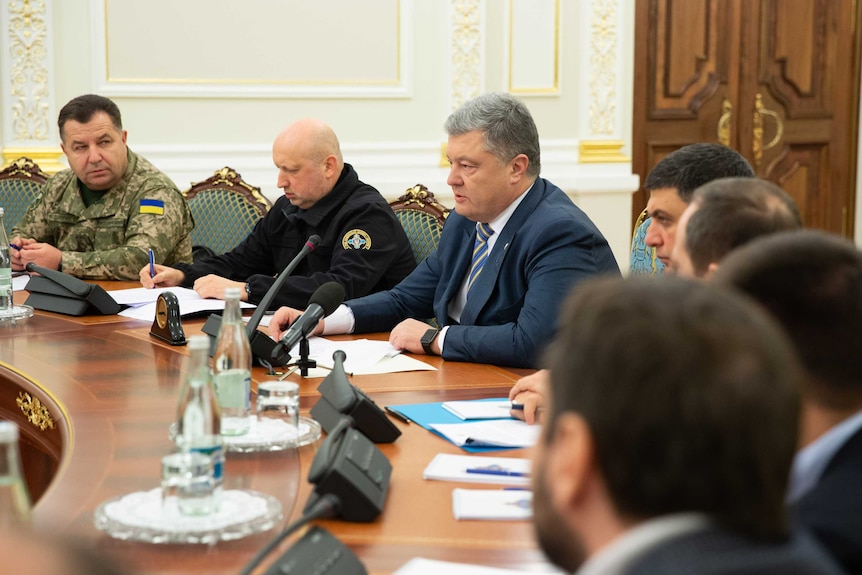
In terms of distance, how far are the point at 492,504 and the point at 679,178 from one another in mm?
1222

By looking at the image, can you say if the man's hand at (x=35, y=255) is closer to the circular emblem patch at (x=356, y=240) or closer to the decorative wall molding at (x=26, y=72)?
the circular emblem patch at (x=356, y=240)

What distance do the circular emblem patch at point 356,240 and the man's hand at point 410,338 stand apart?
0.88 metres

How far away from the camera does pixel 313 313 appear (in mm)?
2172

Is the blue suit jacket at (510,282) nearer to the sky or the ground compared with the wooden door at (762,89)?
nearer to the ground

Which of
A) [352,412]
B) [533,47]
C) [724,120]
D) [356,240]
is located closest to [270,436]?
[352,412]

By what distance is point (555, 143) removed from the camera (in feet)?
17.9

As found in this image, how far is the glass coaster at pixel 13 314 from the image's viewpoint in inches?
112

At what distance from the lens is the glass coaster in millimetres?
2854

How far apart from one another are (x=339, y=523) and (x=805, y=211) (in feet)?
18.3

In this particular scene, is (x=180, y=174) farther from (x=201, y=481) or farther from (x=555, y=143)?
(x=201, y=481)

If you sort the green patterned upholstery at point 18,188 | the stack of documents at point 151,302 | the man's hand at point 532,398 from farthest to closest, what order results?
the green patterned upholstery at point 18,188 < the stack of documents at point 151,302 < the man's hand at point 532,398

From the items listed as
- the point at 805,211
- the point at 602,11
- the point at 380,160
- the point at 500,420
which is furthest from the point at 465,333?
the point at 805,211

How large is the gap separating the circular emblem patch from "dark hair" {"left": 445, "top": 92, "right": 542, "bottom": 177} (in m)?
0.71

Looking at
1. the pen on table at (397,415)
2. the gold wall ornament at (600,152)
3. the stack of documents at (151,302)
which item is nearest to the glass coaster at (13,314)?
the stack of documents at (151,302)
